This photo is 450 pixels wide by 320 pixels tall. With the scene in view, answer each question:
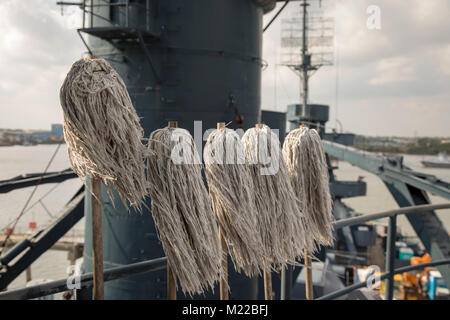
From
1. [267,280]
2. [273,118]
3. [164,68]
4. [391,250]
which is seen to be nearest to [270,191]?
[267,280]

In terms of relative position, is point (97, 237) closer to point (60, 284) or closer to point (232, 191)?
point (60, 284)

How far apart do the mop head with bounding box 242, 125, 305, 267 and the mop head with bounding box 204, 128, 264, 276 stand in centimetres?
9

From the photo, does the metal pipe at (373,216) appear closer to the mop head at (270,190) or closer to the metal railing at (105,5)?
the mop head at (270,190)

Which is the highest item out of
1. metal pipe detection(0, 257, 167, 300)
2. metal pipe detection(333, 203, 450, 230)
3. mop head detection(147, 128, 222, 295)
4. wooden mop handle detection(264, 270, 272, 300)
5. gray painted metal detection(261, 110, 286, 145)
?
gray painted metal detection(261, 110, 286, 145)

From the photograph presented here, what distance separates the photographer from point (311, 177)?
273 cm

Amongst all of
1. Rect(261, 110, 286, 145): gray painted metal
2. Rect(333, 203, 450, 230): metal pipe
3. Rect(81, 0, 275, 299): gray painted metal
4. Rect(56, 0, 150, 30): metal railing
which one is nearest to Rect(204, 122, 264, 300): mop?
Rect(333, 203, 450, 230): metal pipe

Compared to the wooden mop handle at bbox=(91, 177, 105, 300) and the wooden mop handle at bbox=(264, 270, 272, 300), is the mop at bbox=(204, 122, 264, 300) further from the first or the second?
the wooden mop handle at bbox=(91, 177, 105, 300)

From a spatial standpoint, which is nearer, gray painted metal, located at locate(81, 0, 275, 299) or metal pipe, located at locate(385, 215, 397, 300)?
metal pipe, located at locate(385, 215, 397, 300)

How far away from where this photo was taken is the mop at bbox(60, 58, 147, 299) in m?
1.68

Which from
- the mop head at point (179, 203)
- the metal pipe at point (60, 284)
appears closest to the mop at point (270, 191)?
the mop head at point (179, 203)

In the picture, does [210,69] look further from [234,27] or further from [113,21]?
[113,21]

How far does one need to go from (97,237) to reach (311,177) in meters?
1.57

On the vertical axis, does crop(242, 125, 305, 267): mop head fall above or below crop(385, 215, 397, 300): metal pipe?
above

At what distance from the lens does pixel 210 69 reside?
5949mm
